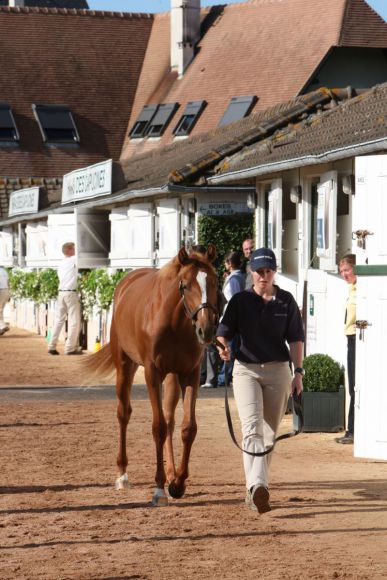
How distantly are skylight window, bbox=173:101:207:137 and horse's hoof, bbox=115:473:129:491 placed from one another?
34774 millimetres

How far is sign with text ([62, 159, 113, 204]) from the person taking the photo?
3045cm

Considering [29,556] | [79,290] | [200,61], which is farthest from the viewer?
[200,61]

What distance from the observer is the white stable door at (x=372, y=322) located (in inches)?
509

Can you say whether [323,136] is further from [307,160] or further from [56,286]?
[56,286]

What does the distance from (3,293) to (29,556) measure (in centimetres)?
2732

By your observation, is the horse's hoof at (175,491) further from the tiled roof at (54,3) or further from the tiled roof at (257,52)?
the tiled roof at (54,3)

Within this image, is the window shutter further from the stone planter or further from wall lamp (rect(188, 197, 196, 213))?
wall lamp (rect(188, 197, 196, 213))

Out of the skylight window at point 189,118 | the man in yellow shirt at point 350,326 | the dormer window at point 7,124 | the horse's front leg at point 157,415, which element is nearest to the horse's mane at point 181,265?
the horse's front leg at point 157,415

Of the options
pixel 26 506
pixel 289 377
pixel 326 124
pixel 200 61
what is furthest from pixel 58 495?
pixel 200 61

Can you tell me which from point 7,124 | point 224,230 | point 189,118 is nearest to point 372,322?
point 224,230

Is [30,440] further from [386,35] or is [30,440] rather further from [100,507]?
[386,35]

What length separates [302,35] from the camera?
43.8m

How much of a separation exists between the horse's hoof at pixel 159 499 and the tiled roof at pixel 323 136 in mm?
5432

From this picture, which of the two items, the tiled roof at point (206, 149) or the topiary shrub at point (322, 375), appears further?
the tiled roof at point (206, 149)
